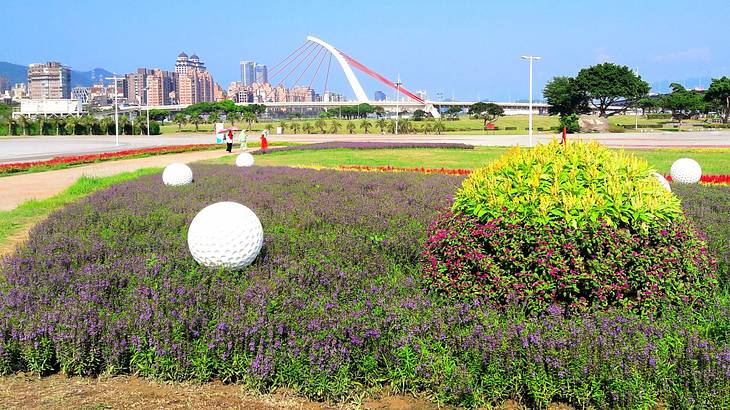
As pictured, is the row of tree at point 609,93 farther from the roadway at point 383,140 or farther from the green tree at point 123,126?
the green tree at point 123,126

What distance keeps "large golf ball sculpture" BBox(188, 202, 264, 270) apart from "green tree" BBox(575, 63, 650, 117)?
7394cm

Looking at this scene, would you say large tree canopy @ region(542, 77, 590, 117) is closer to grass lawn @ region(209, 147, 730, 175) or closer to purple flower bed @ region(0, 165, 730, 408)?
grass lawn @ region(209, 147, 730, 175)

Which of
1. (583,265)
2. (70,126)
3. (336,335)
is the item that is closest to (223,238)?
(336,335)

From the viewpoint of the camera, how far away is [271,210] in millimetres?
10086

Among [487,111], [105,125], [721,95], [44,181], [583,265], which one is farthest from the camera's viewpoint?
[487,111]

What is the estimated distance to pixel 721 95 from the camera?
2908 inches

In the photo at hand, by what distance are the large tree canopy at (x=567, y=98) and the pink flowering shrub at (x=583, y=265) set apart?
73.2 metres

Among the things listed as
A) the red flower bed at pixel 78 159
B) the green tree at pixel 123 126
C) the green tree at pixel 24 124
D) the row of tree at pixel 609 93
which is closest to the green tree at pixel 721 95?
the row of tree at pixel 609 93

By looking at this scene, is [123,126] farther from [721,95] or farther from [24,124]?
[721,95]

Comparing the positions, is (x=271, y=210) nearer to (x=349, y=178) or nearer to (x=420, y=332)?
(x=349, y=178)

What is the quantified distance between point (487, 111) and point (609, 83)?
2078 centimetres

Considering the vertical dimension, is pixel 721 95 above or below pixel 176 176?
above

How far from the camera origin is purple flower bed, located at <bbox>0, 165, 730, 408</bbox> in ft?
13.5

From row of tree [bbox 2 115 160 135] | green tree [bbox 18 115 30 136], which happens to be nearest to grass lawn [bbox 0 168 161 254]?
row of tree [bbox 2 115 160 135]
